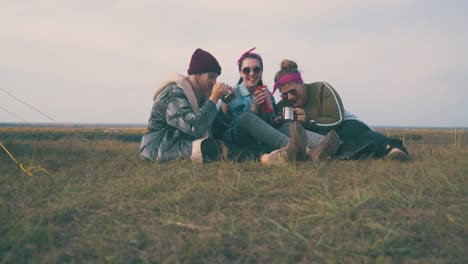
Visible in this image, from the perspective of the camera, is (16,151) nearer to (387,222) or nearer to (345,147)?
(345,147)

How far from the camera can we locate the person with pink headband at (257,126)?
340 cm

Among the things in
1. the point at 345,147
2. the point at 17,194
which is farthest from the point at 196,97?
the point at 17,194

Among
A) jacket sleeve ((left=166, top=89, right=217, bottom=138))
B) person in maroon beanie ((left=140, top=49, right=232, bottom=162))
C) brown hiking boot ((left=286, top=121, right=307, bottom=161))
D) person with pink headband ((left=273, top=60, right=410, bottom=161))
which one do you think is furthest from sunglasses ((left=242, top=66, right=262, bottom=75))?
brown hiking boot ((left=286, top=121, right=307, bottom=161))

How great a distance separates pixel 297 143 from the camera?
130 inches

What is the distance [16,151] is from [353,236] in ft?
16.9

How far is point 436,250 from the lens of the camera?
154 cm

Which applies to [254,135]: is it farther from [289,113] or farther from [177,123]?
[177,123]

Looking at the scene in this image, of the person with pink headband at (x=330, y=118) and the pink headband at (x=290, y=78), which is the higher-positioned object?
the pink headband at (x=290, y=78)

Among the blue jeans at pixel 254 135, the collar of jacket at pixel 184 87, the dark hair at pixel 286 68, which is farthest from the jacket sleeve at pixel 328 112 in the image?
the collar of jacket at pixel 184 87

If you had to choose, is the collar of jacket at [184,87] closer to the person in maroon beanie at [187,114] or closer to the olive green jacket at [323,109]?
the person in maroon beanie at [187,114]

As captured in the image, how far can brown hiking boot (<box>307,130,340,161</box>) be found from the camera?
137 inches

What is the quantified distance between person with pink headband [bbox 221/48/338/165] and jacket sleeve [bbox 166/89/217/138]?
427 mm

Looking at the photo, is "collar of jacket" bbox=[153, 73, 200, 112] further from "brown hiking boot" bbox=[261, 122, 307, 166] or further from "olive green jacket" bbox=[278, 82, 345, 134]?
A: "olive green jacket" bbox=[278, 82, 345, 134]

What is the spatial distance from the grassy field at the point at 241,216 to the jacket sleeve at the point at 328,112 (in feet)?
3.10
